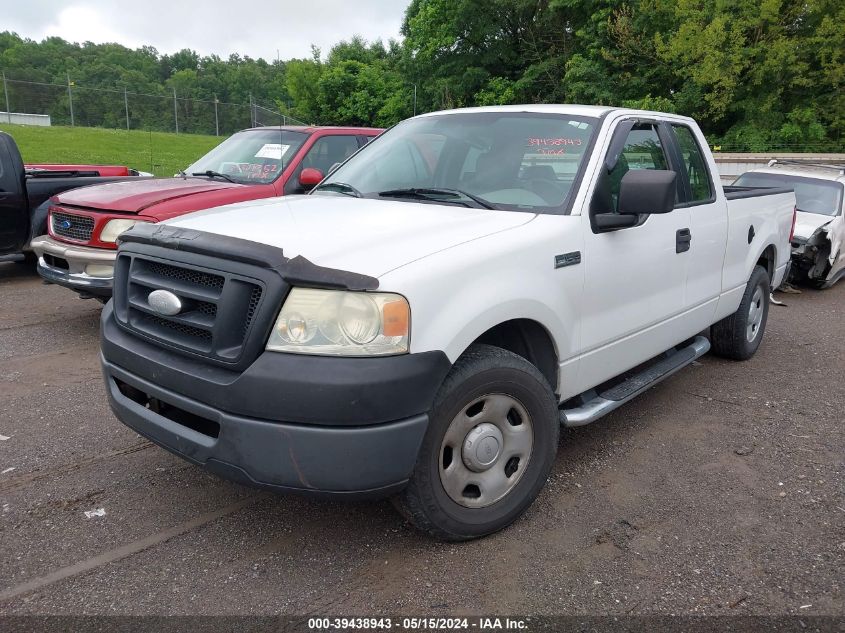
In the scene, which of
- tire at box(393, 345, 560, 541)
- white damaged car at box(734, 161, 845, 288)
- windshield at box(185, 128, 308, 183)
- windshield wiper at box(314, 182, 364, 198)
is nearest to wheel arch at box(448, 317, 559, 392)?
tire at box(393, 345, 560, 541)

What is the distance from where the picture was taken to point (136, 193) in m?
5.93

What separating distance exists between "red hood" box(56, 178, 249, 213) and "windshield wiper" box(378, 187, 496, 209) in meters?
2.86

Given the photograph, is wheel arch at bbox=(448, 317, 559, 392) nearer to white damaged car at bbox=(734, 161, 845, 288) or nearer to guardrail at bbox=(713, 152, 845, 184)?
white damaged car at bbox=(734, 161, 845, 288)

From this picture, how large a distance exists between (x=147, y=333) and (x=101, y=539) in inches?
36.9

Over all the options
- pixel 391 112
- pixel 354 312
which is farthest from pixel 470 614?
pixel 391 112

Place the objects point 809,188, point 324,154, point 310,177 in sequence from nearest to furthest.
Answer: point 310,177
point 324,154
point 809,188

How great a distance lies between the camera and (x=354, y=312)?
2.42m

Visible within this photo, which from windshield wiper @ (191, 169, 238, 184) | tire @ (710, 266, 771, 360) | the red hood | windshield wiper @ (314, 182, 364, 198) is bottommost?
tire @ (710, 266, 771, 360)

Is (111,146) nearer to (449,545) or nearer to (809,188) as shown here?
(809,188)

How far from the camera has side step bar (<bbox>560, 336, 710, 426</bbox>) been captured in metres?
3.38

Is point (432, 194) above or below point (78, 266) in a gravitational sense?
above

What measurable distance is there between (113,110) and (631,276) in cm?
3616

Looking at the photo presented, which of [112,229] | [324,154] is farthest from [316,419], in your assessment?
[324,154]

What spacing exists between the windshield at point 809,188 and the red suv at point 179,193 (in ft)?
20.4
